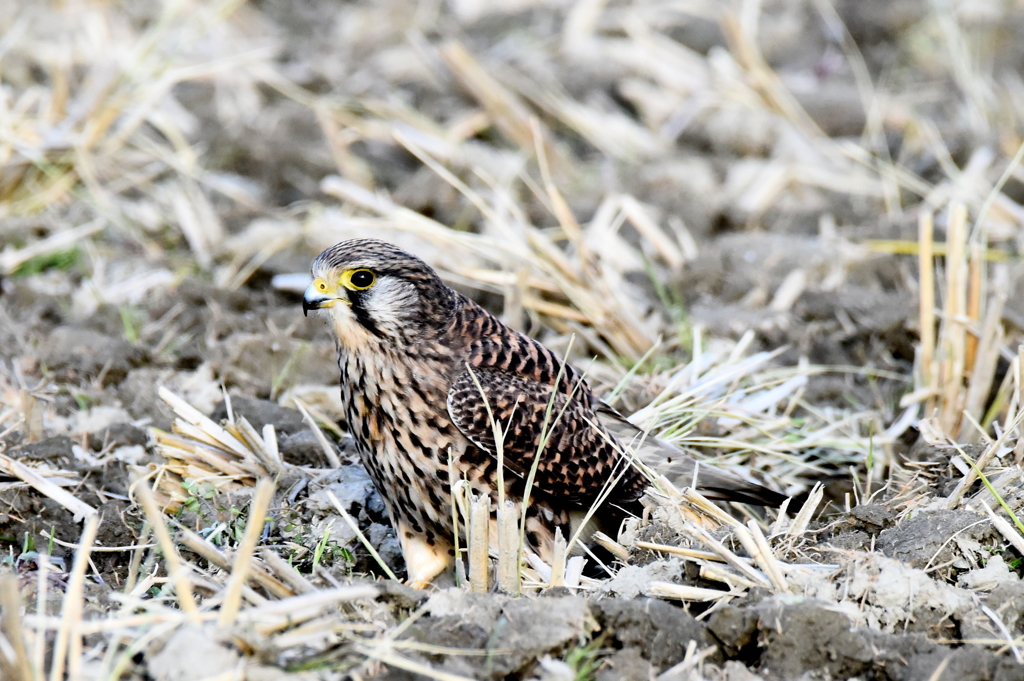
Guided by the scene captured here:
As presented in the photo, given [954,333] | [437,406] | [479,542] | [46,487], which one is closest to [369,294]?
[437,406]

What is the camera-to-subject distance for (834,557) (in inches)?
120

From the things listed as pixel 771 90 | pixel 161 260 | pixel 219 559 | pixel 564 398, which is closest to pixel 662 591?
pixel 564 398

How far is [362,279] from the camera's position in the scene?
→ 3.29 m

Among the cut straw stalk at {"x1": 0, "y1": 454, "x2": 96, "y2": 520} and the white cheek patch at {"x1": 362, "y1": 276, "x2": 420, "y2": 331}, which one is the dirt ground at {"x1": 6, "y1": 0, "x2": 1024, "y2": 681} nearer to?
the cut straw stalk at {"x1": 0, "y1": 454, "x2": 96, "y2": 520}

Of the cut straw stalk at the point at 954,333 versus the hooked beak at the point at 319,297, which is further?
the cut straw stalk at the point at 954,333

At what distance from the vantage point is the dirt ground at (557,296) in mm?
2641

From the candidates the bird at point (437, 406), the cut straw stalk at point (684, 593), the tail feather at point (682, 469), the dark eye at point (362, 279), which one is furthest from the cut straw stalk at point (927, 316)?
the dark eye at point (362, 279)

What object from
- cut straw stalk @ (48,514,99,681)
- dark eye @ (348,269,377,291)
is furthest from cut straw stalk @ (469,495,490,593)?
cut straw stalk @ (48,514,99,681)

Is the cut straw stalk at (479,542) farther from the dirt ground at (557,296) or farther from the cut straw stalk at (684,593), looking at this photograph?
the cut straw stalk at (684,593)

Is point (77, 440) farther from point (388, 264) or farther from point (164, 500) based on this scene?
point (388, 264)

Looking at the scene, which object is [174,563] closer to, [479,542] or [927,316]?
[479,542]

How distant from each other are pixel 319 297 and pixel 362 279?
125 mm

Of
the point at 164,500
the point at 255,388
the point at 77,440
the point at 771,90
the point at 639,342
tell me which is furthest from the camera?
the point at 771,90

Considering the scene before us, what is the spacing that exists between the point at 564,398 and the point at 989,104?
15.6ft
